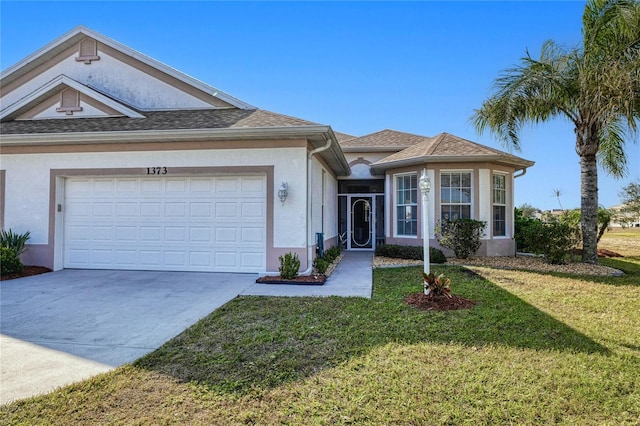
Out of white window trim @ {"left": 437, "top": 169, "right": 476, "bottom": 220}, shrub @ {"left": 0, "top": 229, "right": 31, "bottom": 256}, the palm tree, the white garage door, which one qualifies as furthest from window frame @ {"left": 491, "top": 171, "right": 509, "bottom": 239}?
shrub @ {"left": 0, "top": 229, "right": 31, "bottom": 256}

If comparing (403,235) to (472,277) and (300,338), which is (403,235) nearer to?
(472,277)

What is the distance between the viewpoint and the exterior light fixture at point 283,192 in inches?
325

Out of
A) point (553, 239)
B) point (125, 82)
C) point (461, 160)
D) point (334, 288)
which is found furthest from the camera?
point (461, 160)

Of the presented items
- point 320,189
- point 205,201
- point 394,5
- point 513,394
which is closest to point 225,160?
point 205,201

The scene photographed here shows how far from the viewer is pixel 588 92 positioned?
908cm

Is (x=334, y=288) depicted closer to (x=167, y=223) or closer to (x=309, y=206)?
(x=309, y=206)

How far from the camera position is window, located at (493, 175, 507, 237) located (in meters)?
11.8

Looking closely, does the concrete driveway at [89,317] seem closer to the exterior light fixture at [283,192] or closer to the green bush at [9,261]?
the green bush at [9,261]

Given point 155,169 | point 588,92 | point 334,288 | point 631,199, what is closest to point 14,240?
point 155,169

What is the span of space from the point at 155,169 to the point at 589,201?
12.1 metres

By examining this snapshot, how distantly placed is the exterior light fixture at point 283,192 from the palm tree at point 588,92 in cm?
680

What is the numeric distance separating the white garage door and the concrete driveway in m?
0.49

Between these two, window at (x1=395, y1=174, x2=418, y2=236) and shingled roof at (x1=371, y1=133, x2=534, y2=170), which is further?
window at (x1=395, y1=174, x2=418, y2=236)

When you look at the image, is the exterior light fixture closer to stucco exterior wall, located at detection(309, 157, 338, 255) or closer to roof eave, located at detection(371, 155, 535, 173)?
stucco exterior wall, located at detection(309, 157, 338, 255)
